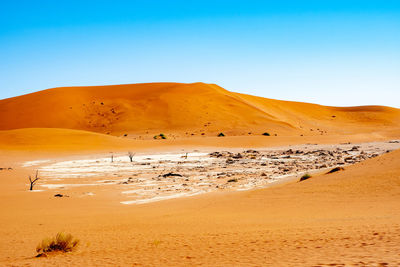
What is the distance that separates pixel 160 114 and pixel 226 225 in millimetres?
68025

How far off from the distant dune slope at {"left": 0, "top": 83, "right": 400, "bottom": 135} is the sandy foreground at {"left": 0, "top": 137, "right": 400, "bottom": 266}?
161ft

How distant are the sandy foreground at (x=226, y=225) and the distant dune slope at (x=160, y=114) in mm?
49101

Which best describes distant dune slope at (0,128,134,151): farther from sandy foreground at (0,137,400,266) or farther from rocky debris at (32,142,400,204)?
sandy foreground at (0,137,400,266)

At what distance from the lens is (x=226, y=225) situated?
11.0 m

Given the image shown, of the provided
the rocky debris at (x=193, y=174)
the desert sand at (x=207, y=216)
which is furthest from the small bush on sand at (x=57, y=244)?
the rocky debris at (x=193, y=174)

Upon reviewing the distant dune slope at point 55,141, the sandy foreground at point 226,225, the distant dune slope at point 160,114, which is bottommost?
the sandy foreground at point 226,225

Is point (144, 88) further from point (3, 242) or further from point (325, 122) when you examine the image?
point (3, 242)

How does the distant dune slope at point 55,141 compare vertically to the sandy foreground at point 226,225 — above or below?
above

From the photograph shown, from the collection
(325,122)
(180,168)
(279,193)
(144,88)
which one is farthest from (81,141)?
(325,122)

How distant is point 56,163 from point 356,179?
75.5ft

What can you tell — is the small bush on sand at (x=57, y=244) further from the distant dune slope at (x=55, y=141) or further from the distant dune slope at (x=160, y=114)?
the distant dune slope at (x=160, y=114)

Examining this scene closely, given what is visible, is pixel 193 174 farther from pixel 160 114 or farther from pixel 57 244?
pixel 160 114

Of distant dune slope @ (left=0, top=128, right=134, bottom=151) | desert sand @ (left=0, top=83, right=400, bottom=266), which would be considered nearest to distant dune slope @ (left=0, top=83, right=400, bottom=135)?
distant dune slope @ (left=0, top=128, right=134, bottom=151)

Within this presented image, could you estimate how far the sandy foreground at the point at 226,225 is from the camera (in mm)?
7531
